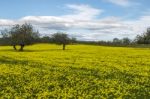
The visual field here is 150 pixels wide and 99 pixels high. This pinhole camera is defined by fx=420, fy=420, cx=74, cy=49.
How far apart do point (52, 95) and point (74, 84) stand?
14.8 feet

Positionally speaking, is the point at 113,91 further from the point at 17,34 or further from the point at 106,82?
the point at 17,34

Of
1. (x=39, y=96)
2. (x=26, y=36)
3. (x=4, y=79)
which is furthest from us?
(x=26, y=36)

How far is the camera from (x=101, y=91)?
22625 millimetres

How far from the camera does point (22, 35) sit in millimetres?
108125

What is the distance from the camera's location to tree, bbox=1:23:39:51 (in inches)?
4149

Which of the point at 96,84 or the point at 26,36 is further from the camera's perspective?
the point at 26,36

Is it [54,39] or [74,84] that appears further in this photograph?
[54,39]

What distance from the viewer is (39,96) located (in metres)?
21.0

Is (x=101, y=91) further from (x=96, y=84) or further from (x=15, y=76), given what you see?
(x=15, y=76)

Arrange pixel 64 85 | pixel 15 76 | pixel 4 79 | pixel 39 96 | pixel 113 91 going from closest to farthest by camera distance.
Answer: pixel 39 96, pixel 113 91, pixel 64 85, pixel 4 79, pixel 15 76

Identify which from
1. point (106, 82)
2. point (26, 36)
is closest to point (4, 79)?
point (106, 82)

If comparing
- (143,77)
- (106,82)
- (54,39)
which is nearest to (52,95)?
(106,82)

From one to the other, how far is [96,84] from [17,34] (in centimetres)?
8566

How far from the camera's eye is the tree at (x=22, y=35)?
346ft
